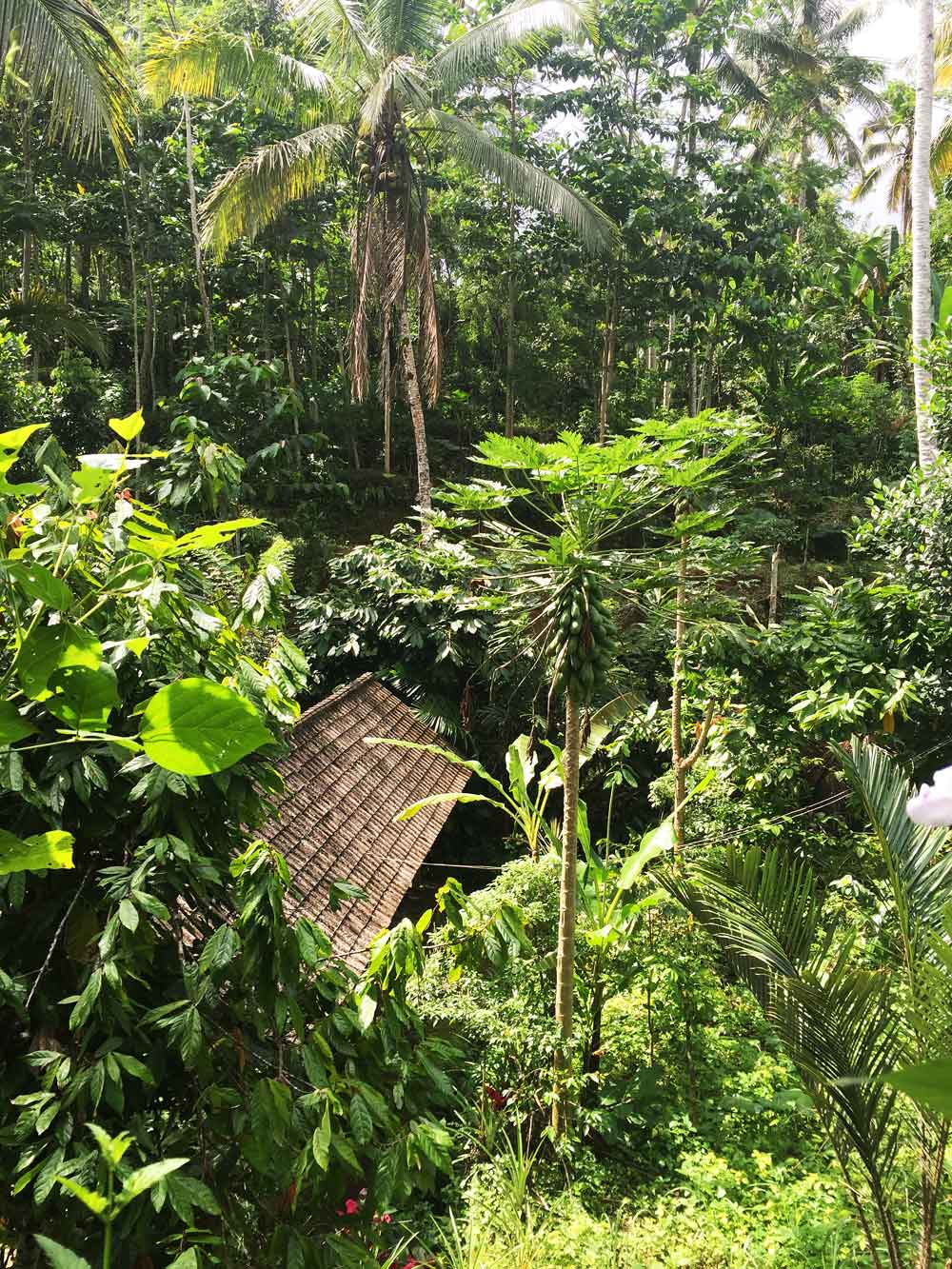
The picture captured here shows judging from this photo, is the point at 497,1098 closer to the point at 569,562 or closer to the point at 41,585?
the point at 569,562

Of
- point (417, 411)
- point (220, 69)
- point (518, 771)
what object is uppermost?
point (220, 69)

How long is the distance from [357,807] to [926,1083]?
455 centimetres

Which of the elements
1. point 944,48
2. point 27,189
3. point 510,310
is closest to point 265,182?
point 27,189

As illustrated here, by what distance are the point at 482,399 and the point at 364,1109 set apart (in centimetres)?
1327

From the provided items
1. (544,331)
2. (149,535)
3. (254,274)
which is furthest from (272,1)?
(149,535)

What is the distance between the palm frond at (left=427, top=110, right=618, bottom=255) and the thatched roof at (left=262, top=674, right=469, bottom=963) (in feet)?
19.4

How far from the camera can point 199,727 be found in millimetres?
716

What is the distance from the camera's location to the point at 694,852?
17.2 ft

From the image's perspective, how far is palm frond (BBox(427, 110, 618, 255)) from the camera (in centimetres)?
848

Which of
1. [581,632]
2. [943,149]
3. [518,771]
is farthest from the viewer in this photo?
[943,149]

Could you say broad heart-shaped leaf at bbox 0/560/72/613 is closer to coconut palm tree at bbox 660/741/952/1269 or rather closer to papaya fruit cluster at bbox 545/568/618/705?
coconut palm tree at bbox 660/741/952/1269

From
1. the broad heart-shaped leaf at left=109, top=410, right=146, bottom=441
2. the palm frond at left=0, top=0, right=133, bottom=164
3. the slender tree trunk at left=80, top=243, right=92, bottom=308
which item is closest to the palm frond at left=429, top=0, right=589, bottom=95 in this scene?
the palm frond at left=0, top=0, right=133, bottom=164

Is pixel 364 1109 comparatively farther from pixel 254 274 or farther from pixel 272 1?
pixel 272 1

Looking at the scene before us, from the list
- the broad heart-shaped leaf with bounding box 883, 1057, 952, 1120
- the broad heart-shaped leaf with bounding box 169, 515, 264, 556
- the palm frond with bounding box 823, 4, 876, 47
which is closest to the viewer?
the broad heart-shaped leaf with bounding box 883, 1057, 952, 1120
